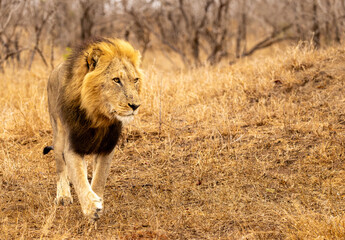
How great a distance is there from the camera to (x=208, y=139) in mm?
4926

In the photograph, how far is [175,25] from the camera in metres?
13.3

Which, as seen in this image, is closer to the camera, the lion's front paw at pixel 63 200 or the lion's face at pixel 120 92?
the lion's face at pixel 120 92

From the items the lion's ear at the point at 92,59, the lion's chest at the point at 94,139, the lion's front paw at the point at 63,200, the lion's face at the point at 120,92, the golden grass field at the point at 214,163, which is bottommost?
the lion's front paw at the point at 63,200

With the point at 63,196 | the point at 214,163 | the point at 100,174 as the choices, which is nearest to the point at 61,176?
the point at 63,196

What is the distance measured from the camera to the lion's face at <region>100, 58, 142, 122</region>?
310 cm

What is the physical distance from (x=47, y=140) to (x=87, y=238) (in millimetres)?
2588

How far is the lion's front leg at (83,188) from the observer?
3.14m

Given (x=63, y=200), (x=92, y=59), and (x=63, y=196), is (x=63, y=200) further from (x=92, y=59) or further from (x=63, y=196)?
(x=92, y=59)

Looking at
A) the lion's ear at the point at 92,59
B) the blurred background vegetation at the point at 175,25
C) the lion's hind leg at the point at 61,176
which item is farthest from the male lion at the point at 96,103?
the blurred background vegetation at the point at 175,25

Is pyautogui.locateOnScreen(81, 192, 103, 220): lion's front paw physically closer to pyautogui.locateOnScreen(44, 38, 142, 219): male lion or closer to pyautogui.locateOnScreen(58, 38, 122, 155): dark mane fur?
pyautogui.locateOnScreen(44, 38, 142, 219): male lion

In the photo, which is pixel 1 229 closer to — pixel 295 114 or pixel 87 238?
pixel 87 238

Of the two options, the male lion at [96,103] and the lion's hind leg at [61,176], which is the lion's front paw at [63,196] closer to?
the lion's hind leg at [61,176]

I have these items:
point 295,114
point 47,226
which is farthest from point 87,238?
point 295,114

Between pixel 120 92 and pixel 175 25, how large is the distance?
34.4ft
